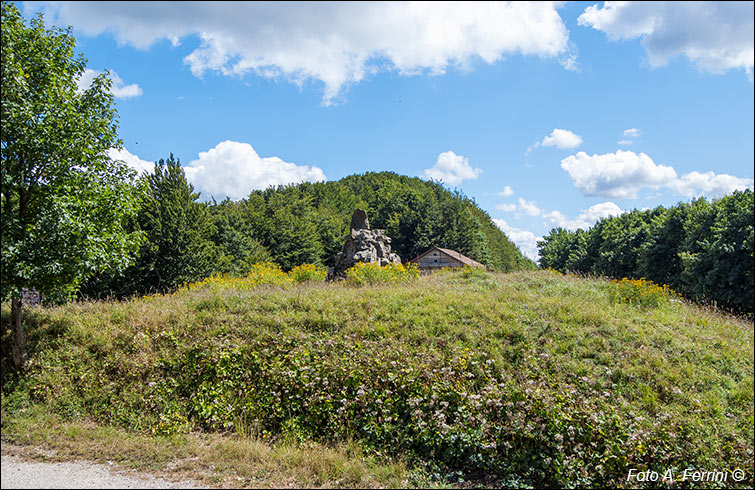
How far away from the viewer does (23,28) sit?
7586mm

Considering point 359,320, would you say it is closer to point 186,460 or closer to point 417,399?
point 417,399

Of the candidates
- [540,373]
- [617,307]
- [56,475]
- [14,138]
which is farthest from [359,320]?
[14,138]

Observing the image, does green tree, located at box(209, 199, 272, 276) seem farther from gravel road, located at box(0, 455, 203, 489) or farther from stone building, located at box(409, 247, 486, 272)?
gravel road, located at box(0, 455, 203, 489)

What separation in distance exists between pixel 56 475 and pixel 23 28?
7719 millimetres

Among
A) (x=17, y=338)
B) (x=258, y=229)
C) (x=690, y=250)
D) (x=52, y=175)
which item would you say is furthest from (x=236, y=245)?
(x=690, y=250)

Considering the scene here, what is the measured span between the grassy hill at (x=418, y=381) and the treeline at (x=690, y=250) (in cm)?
930

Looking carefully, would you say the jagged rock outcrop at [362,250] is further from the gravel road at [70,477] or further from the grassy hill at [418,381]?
the gravel road at [70,477]

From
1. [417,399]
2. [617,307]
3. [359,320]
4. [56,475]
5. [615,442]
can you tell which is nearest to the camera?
[56,475]

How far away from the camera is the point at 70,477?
5.09 metres

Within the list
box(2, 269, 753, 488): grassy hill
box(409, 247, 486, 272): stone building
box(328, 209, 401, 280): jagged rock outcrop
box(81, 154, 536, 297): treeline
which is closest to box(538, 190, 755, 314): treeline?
box(328, 209, 401, 280): jagged rock outcrop

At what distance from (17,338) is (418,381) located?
317 inches

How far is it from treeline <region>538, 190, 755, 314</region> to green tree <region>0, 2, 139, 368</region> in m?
16.0

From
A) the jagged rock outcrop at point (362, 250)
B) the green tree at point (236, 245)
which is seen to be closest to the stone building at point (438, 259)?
the green tree at point (236, 245)

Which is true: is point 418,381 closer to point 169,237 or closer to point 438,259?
point 169,237
